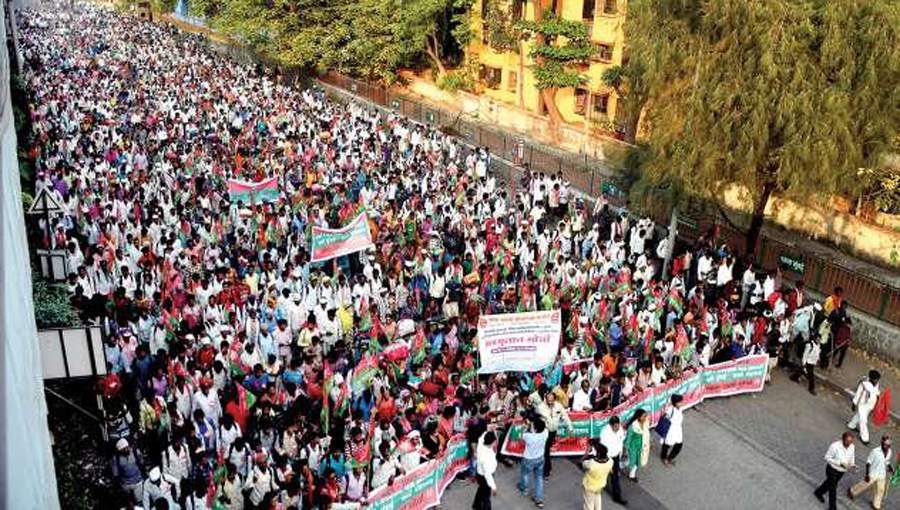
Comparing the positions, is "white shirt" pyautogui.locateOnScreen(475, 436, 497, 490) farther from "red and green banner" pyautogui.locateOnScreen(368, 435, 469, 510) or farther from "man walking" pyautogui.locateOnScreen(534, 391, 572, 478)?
"man walking" pyautogui.locateOnScreen(534, 391, 572, 478)

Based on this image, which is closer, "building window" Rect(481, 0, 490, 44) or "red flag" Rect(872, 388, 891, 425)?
"red flag" Rect(872, 388, 891, 425)

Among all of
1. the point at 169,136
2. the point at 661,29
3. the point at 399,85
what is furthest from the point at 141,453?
the point at 399,85

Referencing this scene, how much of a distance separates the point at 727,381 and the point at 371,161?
1039cm

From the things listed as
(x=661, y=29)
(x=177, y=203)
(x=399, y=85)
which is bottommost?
(x=399, y=85)

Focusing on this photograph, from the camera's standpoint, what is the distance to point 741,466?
10.5 meters

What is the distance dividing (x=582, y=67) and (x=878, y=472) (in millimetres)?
20477

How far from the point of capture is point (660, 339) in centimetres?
1189

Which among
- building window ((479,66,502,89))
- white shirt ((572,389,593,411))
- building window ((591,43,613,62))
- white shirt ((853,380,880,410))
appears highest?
building window ((591,43,613,62))

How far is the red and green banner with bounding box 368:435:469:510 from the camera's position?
328 inches

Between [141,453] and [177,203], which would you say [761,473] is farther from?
[177,203]

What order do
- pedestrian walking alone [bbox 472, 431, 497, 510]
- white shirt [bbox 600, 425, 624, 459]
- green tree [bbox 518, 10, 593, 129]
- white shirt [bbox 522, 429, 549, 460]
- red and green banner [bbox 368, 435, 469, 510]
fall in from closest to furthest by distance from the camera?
1. red and green banner [bbox 368, 435, 469, 510]
2. pedestrian walking alone [bbox 472, 431, 497, 510]
3. white shirt [bbox 522, 429, 549, 460]
4. white shirt [bbox 600, 425, 624, 459]
5. green tree [bbox 518, 10, 593, 129]

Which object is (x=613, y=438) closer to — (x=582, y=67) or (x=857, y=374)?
(x=857, y=374)

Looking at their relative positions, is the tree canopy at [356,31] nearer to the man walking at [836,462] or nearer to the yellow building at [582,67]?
the yellow building at [582,67]

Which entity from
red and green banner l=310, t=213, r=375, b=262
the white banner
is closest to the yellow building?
red and green banner l=310, t=213, r=375, b=262
